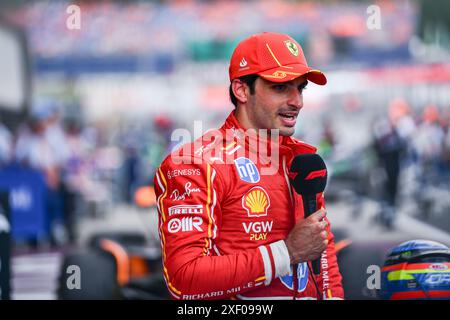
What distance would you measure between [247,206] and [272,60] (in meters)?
0.46

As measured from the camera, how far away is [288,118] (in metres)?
2.55

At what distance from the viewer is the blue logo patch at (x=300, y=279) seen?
2549 mm

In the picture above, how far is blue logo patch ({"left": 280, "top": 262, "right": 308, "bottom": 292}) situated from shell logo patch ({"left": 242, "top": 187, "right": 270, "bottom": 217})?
219 millimetres

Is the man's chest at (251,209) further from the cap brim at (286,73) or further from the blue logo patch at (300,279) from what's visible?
the cap brim at (286,73)

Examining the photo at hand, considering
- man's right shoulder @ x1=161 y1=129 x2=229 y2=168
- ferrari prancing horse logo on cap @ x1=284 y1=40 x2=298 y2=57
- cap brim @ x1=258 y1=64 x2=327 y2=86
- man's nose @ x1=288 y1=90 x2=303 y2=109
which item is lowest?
man's right shoulder @ x1=161 y1=129 x2=229 y2=168

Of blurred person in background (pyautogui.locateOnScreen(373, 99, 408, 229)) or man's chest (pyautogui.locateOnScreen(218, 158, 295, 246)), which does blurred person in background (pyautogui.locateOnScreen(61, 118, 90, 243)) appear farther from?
man's chest (pyautogui.locateOnScreen(218, 158, 295, 246))

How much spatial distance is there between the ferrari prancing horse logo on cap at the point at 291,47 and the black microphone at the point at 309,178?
1.10ft

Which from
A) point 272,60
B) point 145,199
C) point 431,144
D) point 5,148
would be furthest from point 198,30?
point 272,60

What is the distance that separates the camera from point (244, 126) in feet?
8.70

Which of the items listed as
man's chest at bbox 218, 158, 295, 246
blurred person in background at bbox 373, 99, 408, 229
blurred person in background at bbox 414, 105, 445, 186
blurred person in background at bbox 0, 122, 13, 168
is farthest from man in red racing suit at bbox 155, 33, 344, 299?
blurred person in background at bbox 373, 99, 408, 229

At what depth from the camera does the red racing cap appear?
8.13 ft

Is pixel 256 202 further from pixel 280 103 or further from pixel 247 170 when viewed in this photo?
pixel 280 103

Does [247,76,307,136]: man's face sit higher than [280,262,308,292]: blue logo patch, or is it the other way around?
[247,76,307,136]: man's face

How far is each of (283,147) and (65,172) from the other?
28.5ft
